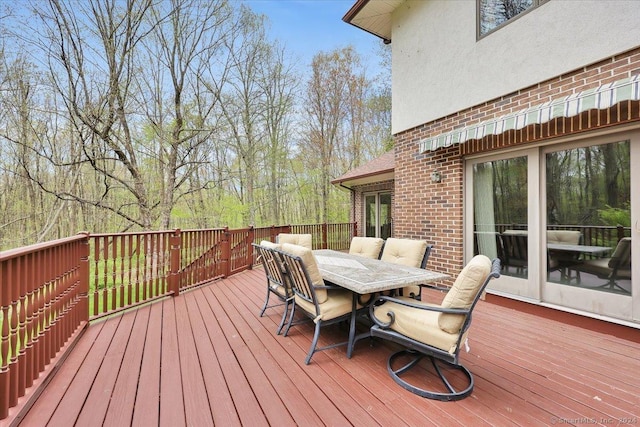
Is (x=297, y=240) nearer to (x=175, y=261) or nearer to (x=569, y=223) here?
(x=175, y=261)

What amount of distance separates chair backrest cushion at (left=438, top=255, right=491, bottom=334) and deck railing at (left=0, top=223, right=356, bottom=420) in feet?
9.02

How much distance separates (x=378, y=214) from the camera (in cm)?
910

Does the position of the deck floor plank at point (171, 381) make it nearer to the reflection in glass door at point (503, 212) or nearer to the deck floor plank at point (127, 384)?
the deck floor plank at point (127, 384)

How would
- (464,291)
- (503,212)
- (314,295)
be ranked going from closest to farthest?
(464,291)
(314,295)
(503,212)

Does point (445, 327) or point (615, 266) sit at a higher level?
point (615, 266)

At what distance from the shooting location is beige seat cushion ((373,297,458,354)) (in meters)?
1.88

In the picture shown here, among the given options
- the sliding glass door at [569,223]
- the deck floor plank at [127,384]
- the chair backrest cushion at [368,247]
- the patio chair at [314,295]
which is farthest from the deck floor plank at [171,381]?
the sliding glass door at [569,223]

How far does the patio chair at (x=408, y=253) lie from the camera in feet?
11.5

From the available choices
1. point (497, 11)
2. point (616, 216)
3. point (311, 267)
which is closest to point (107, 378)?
point (311, 267)

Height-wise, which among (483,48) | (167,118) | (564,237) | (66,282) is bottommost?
(66,282)

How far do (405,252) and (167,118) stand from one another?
828 centimetres

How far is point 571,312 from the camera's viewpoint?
3166 mm

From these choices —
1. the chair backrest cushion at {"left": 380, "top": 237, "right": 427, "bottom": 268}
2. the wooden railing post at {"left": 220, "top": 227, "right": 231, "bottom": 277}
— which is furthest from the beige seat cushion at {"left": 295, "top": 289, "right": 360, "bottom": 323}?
the wooden railing post at {"left": 220, "top": 227, "right": 231, "bottom": 277}

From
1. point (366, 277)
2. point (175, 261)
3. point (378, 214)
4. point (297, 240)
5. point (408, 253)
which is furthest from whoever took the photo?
point (378, 214)
